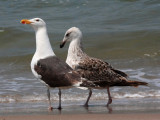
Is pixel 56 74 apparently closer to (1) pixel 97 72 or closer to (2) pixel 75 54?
(1) pixel 97 72

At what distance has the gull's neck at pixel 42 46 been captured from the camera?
7069 millimetres

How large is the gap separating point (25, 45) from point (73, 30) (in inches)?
242

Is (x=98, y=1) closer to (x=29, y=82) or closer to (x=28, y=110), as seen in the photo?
(x=29, y=82)

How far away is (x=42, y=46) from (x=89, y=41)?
7.16m

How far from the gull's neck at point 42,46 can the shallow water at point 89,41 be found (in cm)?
99

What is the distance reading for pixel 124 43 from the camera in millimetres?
13898

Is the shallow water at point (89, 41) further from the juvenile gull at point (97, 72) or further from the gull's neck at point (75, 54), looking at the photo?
the gull's neck at point (75, 54)

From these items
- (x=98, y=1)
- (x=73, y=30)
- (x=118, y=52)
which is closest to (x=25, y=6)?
(x=98, y=1)

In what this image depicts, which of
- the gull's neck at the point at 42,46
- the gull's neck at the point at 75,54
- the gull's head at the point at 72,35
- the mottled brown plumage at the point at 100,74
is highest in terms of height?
the gull's neck at the point at 42,46

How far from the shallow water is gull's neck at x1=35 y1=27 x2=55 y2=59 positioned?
3.24 feet

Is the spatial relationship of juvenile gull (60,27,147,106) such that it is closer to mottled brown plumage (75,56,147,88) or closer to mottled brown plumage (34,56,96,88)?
mottled brown plumage (75,56,147,88)

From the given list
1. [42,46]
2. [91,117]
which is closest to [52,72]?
[42,46]

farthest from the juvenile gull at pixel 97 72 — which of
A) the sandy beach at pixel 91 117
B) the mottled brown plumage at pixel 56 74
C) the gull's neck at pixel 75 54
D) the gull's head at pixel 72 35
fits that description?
the sandy beach at pixel 91 117

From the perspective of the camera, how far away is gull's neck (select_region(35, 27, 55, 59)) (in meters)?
7.07
